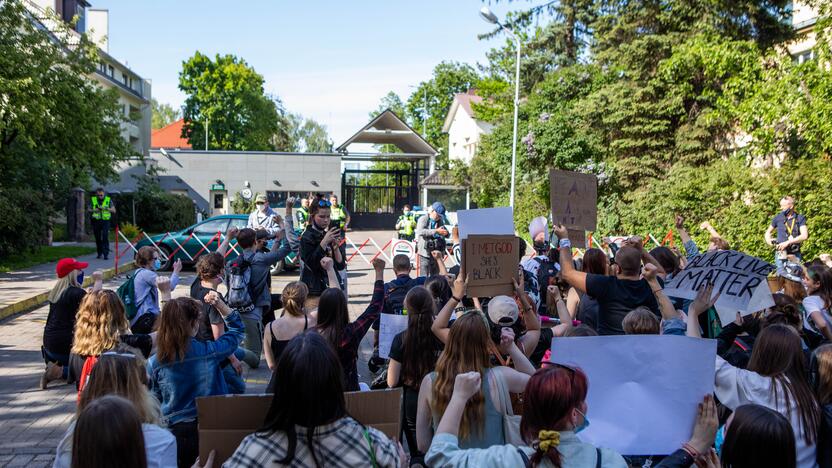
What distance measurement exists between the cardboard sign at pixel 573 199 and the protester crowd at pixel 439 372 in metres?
0.50

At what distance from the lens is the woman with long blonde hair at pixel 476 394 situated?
11.0ft

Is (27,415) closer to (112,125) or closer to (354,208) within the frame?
(112,125)

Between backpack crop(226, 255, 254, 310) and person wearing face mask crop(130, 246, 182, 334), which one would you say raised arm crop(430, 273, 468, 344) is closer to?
person wearing face mask crop(130, 246, 182, 334)

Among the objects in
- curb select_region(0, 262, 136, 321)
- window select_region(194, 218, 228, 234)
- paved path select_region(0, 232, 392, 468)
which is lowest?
paved path select_region(0, 232, 392, 468)

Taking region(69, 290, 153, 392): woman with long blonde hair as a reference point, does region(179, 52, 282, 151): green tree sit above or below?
above

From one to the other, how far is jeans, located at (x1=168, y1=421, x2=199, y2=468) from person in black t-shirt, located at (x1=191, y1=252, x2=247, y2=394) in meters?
0.70

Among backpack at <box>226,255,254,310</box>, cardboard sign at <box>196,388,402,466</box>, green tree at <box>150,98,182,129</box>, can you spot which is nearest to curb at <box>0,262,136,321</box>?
backpack at <box>226,255,254,310</box>

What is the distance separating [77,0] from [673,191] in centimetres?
4708

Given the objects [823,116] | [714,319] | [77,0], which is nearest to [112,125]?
[823,116]

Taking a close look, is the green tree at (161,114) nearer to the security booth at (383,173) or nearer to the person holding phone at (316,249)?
the security booth at (383,173)

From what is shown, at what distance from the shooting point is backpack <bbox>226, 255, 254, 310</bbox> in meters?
8.18

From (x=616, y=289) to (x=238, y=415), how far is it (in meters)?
3.29

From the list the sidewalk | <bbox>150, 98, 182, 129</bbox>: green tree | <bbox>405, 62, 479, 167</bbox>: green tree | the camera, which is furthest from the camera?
<bbox>150, 98, 182, 129</bbox>: green tree

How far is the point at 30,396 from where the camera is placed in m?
7.64
